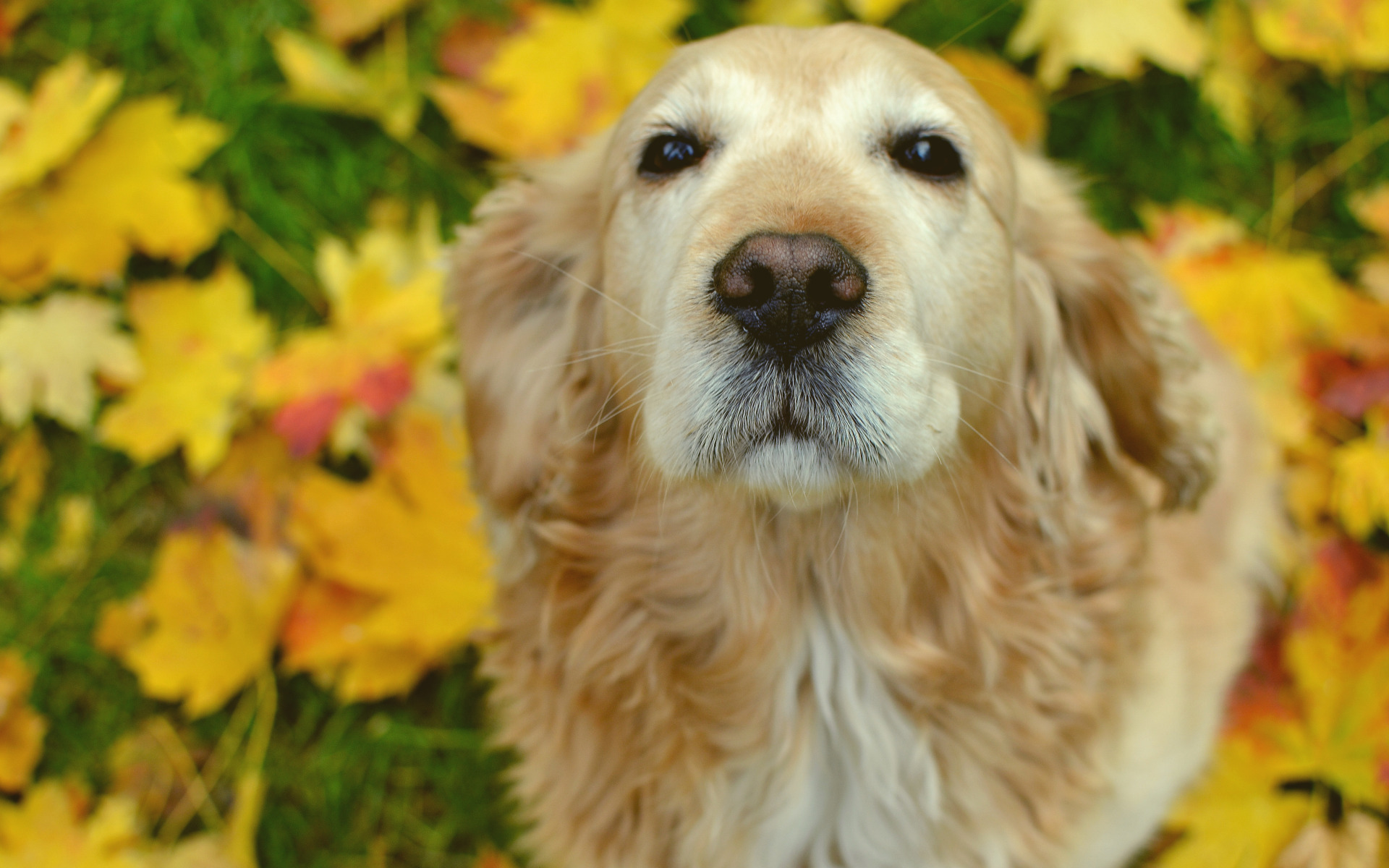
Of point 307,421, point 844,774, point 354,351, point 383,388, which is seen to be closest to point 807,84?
point 844,774

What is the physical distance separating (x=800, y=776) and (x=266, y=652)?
1.74m

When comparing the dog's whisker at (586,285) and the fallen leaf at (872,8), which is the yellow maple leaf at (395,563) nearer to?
the dog's whisker at (586,285)

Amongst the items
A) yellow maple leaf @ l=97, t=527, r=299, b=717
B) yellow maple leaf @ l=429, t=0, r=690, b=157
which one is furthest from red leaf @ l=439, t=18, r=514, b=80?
yellow maple leaf @ l=97, t=527, r=299, b=717

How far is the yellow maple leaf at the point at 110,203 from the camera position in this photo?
3.21 m

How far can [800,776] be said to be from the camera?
7.23 ft

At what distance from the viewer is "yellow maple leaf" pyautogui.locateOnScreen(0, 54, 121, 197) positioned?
304cm

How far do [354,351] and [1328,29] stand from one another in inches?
125

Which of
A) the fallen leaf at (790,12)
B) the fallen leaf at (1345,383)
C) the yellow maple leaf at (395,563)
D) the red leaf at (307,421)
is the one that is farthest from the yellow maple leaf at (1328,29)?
the red leaf at (307,421)

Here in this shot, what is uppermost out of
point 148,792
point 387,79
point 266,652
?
point 387,79

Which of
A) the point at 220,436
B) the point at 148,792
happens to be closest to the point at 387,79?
the point at 220,436

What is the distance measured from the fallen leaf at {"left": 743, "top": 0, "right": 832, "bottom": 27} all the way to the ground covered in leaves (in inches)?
0.5

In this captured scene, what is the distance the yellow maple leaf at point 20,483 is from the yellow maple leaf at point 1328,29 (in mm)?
4308

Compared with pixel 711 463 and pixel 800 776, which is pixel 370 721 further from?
pixel 711 463

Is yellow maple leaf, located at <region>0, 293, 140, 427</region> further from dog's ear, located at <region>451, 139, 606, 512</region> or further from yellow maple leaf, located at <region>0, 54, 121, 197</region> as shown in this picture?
dog's ear, located at <region>451, 139, 606, 512</region>
